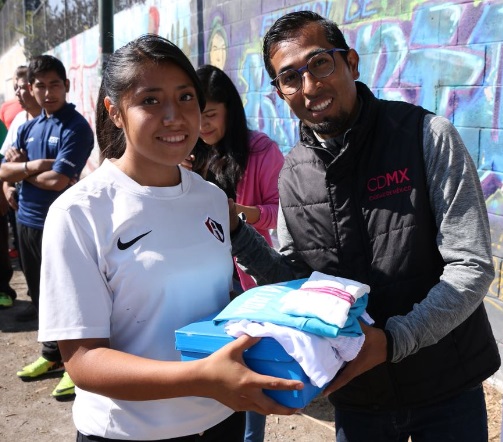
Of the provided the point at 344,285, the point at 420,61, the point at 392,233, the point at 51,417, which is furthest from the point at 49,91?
the point at 344,285

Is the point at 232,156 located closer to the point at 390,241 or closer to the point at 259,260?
the point at 259,260

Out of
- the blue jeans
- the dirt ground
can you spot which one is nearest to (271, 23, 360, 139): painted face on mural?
the blue jeans

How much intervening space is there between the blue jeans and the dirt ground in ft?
5.30

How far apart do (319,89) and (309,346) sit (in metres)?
0.90

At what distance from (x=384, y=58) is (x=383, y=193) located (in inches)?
106

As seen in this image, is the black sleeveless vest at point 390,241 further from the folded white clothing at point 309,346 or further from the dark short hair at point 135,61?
the dark short hair at point 135,61

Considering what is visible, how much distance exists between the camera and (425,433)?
77.5 inches

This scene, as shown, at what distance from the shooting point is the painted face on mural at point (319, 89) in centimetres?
199

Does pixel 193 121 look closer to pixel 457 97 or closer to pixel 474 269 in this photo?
pixel 474 269

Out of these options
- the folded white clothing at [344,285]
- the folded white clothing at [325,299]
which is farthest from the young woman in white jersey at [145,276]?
the folded white clothing at [344,285]

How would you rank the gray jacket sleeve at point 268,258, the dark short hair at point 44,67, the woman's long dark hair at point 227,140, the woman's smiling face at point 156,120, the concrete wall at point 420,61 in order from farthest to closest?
the dark short hair at point 44,67
the concrete wall at point 420,61
the woman's long dark hair at point 227,140
the gray jacket sleeve at point 268,258
the woman's smiling face at point 156,120

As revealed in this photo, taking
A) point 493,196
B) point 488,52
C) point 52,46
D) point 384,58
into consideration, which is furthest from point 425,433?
point 52,46

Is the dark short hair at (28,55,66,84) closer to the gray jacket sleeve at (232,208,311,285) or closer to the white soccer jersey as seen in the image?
the gray jacket sleeve at (232,208,311,285)

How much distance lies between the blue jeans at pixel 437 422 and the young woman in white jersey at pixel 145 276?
0.49 m
